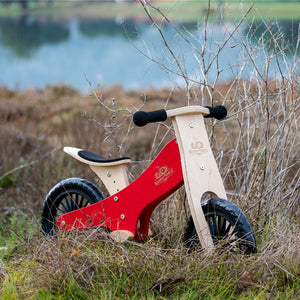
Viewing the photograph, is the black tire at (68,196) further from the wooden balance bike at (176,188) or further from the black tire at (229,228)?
the black tire at (229,228)

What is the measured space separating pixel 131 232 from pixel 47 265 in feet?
2.54

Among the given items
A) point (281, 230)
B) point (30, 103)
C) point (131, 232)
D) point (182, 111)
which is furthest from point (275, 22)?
point (30, 103)

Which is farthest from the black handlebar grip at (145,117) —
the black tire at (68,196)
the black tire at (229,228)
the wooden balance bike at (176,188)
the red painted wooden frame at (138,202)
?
Result: the black tire at (68,196)

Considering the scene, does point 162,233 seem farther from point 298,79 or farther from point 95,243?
point 298,79

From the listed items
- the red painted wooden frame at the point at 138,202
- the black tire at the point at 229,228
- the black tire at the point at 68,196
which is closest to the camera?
the black tire at the point at 229,228

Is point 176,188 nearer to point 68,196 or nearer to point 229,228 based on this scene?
point 229,228

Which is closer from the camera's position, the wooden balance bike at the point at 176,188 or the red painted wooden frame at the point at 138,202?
the wooden balance bike at the point at 176,188

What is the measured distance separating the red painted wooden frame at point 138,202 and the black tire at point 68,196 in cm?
12

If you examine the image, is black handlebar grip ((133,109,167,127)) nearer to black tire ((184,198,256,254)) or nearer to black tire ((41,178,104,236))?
black tire ((184,198,256,254))

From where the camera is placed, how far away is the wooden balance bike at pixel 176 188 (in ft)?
9.69

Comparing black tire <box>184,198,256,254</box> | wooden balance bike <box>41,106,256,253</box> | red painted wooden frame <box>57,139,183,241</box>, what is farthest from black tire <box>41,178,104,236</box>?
black tire <box>184,198,256,254</box>

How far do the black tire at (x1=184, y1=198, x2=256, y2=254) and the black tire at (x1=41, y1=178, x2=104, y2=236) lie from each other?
3.03 feet

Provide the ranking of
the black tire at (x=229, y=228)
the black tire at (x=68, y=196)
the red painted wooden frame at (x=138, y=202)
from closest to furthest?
the black tire at (x=229, y=228), the red painted wooden frame at (x=138, y=202), the black tire at (x=68, y=196)

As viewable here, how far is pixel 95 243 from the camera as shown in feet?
10.4
